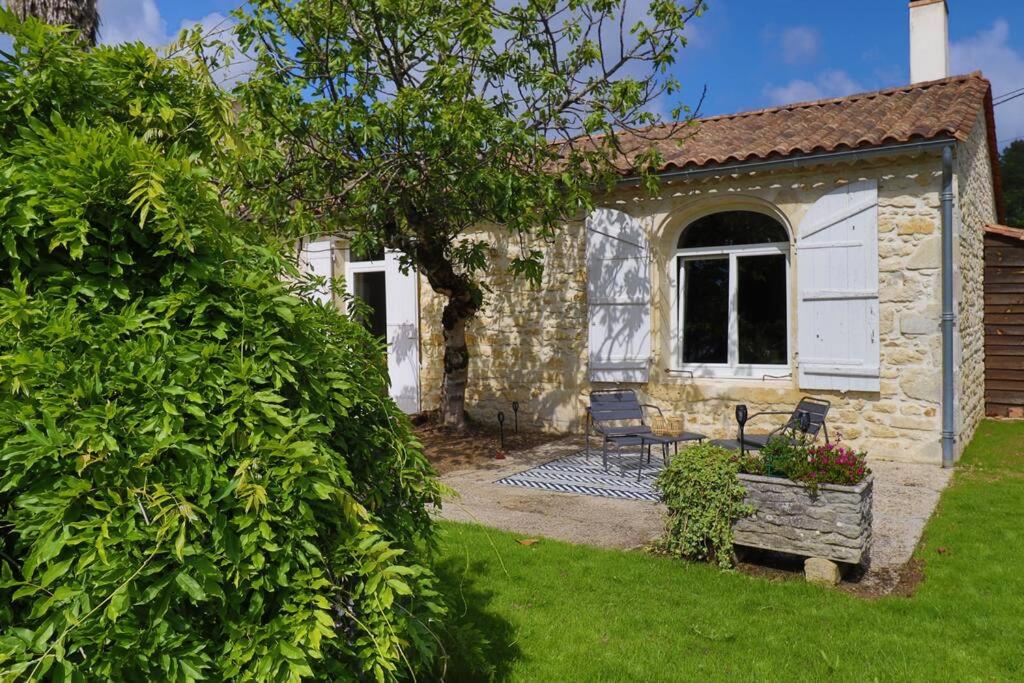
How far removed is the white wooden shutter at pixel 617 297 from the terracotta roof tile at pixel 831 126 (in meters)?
0.86

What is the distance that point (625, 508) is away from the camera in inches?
237

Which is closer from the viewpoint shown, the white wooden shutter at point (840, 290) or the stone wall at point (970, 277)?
the white wooden shutter at point (840, 290)

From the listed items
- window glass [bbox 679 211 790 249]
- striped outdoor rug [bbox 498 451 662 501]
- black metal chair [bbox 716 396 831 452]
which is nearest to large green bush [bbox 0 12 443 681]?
striped outdoor rug [bbox 498 451 662 501]

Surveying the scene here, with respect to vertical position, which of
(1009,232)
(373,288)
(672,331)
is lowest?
(672,331)

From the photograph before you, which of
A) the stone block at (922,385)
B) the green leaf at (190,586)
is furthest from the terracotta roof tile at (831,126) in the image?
the green leaf at (190,586)

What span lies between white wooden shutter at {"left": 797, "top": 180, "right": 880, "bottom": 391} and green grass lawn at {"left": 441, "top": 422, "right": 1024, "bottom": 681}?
9.66 ft

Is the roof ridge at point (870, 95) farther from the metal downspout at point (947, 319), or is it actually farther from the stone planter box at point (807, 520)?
the stone planter box at point (807, 520)

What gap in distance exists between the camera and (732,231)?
8812 mm

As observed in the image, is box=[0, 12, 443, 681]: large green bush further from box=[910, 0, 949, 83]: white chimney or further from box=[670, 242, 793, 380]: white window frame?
box=[910, 0, 949, 83]: white chimney

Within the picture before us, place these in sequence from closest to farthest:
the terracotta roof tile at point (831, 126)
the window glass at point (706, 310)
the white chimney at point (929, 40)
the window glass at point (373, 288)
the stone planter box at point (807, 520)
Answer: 1. the stone planter box at point (807, 520)
2. the terracotta roof tile at point (831, 126)
3. the window glass at point (706, 310)
4. the white chimney at point (929, 40)
5. the window glass at point (373, 288)

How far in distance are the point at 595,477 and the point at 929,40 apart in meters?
7.75

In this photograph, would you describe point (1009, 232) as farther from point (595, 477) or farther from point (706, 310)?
point (595, 477)

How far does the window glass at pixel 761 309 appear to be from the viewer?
28.1ft

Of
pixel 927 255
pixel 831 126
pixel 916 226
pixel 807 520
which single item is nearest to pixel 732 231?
pixel 831 126
